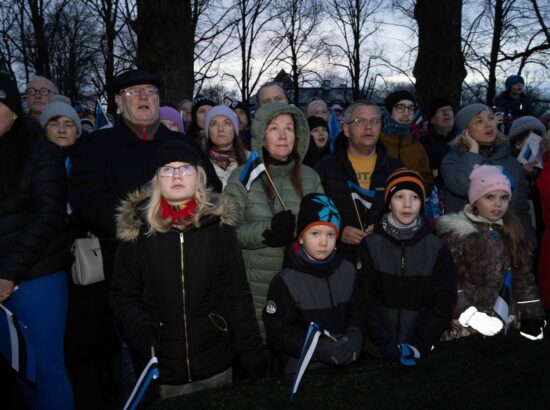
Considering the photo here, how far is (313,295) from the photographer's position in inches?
104

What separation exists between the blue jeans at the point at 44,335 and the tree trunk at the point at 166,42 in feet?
14.5

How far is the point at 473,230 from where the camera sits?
10.5 ft

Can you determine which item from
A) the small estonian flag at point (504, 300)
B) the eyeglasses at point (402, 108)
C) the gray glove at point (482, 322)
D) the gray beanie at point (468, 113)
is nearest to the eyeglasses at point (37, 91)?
the eyeglasses at point (402, 108)

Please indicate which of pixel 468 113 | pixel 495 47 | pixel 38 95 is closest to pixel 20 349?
pixel 38 95

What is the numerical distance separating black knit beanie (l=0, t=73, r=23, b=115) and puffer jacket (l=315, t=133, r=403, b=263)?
2133 millimetres

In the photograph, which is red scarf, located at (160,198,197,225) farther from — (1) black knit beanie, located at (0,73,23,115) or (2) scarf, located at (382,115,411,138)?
(2) scarf, located at (382,115,411,138)

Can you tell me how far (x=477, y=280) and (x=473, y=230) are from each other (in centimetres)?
33

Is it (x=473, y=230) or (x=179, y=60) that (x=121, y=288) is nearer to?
(x=473, y=230)

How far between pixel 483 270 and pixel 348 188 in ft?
3.63

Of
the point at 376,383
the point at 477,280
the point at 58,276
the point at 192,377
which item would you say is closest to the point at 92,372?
the point at 58,276

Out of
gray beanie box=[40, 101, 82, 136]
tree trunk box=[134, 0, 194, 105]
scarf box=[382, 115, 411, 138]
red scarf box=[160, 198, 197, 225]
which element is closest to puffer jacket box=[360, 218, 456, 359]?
red scarf box=[160, 198, 197, 225]

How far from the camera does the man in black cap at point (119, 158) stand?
9.54 ft

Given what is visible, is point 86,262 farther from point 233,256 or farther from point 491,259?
point 491,259

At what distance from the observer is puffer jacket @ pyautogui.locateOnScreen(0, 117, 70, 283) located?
8.21 feet
